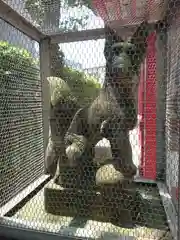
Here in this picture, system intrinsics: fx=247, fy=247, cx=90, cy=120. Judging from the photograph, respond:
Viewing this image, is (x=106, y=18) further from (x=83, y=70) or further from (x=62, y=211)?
(x=62, y=211)

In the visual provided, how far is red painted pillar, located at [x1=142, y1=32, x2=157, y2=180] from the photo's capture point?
1.11 meters

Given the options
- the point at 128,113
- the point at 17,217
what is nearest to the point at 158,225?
the point at 128,113

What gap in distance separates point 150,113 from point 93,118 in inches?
12.8

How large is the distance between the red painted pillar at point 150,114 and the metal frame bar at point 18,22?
1.99ft

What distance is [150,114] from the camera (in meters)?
1.19

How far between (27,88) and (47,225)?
720 mm

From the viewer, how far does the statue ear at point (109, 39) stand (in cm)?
94

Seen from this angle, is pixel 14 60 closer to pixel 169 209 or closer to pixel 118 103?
pixel 118 103

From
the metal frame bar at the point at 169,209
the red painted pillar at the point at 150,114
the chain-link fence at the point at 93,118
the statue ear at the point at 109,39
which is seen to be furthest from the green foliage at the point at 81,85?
the metal frame bar at the point at 169,209

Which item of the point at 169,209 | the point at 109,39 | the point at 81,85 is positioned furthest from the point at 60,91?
the point at 169,209

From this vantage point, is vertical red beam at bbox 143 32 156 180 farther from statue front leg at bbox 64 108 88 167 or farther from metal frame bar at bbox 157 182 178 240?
statue front leg at bbox 64 108 88 167

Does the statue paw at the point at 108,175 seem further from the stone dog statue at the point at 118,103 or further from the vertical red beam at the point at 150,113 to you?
the vertical red beam at the point at 150,113

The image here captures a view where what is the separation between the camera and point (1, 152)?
1.20m

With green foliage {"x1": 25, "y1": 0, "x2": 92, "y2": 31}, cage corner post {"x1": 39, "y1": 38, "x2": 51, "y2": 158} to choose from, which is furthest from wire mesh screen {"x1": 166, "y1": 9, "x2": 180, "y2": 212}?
cage corner post {"x1": 39, "y1": 38, "x2": 51, "y2": 158}
